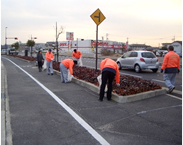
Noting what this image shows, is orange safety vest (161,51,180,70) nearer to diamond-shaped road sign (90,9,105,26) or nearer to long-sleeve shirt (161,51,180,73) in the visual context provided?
long-sleeve shirt (161,51,180,73)

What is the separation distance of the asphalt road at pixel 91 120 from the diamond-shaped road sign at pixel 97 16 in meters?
4.46

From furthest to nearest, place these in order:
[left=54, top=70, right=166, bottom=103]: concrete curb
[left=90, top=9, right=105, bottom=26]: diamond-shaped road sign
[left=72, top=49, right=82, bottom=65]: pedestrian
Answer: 1. [left=72, top=49, right=82, bottom=65]: pedestrian
2. [left=90, top=9, right=105, bottom=26]: diamond-shaped road sign
3. [left=54, top=70, right=166, bottom=103]: concrete curb

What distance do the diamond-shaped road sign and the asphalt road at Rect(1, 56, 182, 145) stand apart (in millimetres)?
4462

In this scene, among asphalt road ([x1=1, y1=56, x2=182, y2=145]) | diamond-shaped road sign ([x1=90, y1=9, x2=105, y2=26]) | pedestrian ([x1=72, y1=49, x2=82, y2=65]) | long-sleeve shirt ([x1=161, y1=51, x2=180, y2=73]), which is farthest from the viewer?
pedestrian ([x1=72, y1=49, x2=82, y2=65])

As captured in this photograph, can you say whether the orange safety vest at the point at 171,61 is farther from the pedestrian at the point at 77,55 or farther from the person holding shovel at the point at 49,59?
the person holding shovel at the point at 49,59

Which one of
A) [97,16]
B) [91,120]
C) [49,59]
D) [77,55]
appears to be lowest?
[91,120]

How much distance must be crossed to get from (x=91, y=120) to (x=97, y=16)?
6.72 meters

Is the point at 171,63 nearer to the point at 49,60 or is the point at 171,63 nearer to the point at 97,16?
the point at 97,16

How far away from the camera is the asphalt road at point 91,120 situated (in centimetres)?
422

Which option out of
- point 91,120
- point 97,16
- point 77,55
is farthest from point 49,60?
point 91,120

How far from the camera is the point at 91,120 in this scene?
5.23 metres

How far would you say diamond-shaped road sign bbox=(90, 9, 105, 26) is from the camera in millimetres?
10578

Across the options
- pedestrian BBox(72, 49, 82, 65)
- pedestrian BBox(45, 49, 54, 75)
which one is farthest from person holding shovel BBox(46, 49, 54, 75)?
pedestrian BBox(72, 49, 82, 65)

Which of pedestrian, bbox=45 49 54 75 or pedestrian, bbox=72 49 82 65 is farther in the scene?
pedestrian, bbox=72 49 82 65
